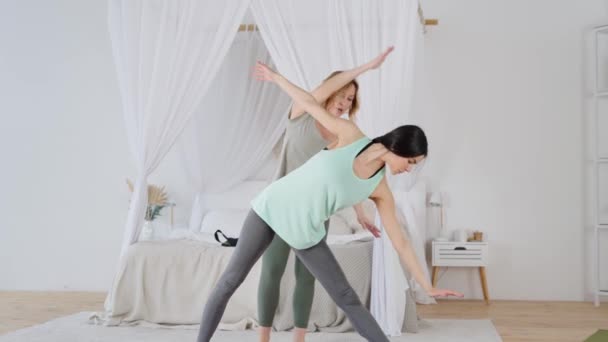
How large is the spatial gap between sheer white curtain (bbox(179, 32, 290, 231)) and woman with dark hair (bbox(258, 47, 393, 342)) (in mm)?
2075

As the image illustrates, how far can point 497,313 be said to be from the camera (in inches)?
198

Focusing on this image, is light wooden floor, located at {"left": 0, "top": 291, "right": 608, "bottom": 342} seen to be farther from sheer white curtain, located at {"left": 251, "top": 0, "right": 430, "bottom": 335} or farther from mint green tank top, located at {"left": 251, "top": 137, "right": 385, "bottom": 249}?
mint green tank top, located at {"left": 251, "top": 137, "right": 385, "bottom": 249}

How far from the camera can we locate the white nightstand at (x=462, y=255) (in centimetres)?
546

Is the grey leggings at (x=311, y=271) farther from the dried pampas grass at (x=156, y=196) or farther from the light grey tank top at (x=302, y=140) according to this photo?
the dried pampas grass at (x=156, y=196)

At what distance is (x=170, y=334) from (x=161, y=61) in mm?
1535

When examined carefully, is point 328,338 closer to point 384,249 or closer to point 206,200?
point 384,249

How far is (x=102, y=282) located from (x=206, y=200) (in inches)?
47.6

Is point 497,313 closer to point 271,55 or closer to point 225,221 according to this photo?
point 225,221

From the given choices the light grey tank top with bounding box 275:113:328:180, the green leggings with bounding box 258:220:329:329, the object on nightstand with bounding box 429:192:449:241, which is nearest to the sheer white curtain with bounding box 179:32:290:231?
the object on nightstand with bounding box 429:192:449:241

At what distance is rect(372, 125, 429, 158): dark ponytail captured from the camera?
93.8 inches

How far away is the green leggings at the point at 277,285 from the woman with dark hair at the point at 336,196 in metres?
0.47

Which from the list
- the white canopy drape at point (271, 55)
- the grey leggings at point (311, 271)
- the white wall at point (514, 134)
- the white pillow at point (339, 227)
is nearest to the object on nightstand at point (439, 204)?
the white wall at point (514, 134)

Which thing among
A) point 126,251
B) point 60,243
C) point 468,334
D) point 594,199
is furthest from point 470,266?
point 60,243

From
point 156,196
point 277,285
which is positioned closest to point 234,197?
point 156,196
